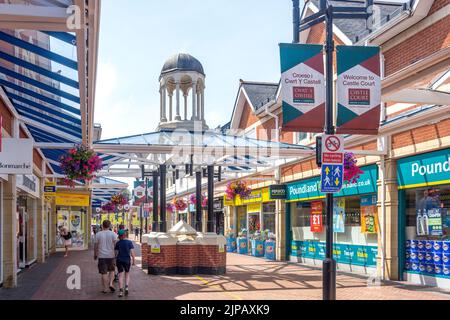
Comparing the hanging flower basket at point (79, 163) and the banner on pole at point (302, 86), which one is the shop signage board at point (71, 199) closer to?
the hanging flower basket at point (79, 163)

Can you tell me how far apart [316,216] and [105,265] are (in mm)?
10045

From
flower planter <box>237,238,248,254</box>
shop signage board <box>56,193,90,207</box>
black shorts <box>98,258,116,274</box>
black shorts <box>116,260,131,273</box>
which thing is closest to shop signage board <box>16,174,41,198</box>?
black shorts <box>98,258,116,274</box>

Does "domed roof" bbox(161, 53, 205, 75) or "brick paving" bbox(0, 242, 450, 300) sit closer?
"brick paving" bbox(0, 242, 450, 300)

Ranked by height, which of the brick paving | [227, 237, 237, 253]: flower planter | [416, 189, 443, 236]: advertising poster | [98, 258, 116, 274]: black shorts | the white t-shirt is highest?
[416, 189, 443, 236]: advertising poster

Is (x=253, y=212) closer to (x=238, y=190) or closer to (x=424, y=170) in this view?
(x=238, y=190)

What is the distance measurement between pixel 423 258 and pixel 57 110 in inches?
389

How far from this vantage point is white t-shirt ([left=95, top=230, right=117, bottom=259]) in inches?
516

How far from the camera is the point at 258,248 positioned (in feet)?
84.4

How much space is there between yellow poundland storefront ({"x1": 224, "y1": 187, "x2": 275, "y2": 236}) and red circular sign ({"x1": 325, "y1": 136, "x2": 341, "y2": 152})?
601 inches

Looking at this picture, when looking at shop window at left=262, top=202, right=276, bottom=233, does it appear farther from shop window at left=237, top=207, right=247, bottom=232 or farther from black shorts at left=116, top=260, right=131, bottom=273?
black shorts at left=116, top=260, right=131, bottom=273

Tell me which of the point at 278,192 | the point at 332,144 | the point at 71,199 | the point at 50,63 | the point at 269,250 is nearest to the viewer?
the point at 332,144

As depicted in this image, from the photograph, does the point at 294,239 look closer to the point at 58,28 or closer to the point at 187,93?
the point at 187,93

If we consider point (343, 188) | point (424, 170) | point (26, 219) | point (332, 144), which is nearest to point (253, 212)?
point (343, 188)

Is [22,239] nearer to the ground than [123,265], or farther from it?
farther from it
